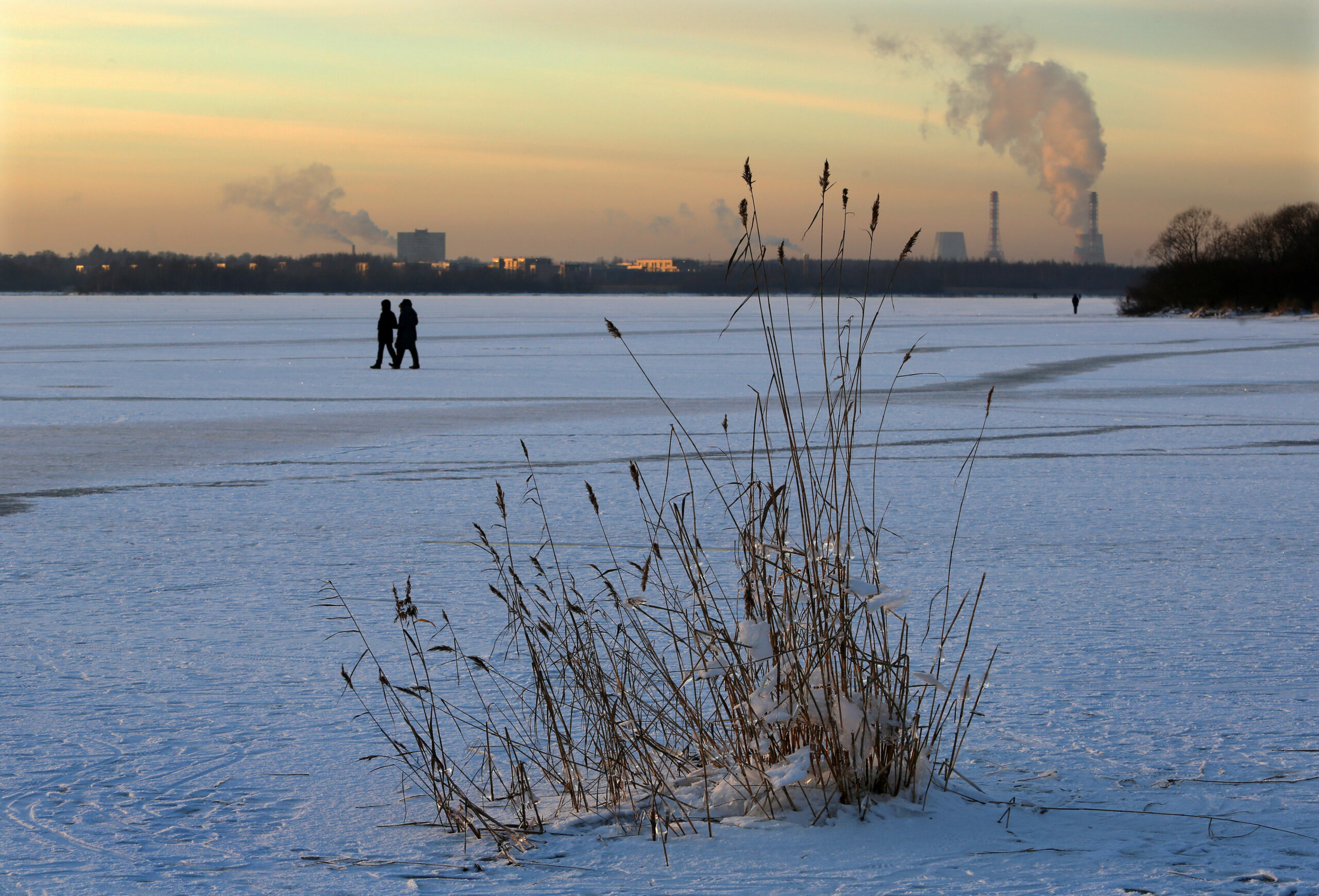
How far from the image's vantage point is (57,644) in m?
5.82

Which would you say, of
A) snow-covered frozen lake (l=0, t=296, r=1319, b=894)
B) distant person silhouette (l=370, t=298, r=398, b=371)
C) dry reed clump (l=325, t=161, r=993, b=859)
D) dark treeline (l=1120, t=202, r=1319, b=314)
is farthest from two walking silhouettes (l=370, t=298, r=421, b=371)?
dark treeline (l=1120, t=202, r=1319, b=314)

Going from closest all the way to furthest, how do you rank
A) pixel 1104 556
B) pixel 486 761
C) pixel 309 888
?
pixel 309 888, pixel 486 761, pixel 1104 556

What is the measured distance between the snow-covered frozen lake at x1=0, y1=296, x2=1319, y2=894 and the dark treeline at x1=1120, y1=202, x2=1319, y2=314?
69650mm

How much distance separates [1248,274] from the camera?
85.2 meters

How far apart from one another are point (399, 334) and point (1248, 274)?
2912 inches

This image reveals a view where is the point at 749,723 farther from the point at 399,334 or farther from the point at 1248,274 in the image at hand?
the point at 1248,274

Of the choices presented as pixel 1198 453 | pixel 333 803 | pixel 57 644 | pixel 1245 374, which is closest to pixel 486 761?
pixel 333 803

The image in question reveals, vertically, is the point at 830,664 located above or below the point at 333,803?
above

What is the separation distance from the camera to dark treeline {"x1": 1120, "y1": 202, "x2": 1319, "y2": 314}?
3211 inches

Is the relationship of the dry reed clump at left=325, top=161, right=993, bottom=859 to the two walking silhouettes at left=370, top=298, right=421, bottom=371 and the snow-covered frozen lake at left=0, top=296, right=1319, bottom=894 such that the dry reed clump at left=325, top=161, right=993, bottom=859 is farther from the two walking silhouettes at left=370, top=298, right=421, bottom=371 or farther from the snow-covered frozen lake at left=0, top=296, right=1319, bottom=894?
the two walking silhouettes at left=370, top=298, right=421, bottom=371

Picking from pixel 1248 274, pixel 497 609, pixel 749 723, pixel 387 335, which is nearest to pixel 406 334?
pixel 387 335

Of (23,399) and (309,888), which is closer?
(309,888)

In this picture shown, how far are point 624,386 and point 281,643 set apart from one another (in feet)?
52.4

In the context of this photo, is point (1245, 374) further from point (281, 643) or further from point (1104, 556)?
point (281, 643)
